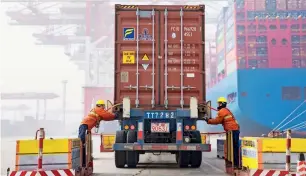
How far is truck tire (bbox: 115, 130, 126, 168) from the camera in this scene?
993 centimetres

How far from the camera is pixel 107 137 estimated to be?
19.4 meters

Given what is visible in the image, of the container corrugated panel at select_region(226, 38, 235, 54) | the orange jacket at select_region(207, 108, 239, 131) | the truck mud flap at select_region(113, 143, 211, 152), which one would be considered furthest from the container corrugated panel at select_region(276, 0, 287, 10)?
the truck mud flap at select_region(113, 143, 211, 152)

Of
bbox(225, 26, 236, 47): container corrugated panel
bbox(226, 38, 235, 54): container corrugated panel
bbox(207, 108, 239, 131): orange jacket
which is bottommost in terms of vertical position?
bbox(207, 108, 239, 131): orange jacket

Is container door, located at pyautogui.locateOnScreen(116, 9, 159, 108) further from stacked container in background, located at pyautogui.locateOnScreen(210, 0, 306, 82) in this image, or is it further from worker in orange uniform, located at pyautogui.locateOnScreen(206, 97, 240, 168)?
stacked container in background, located at pyautogui.locateOnScreen(210, 0, 306, 82)

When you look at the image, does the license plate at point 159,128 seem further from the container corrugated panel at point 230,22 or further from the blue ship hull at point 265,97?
the container corrugated panel at point 230,22

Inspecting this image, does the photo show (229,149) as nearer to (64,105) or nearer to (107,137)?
(107,137)

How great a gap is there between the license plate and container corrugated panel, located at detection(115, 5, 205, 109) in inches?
22.1

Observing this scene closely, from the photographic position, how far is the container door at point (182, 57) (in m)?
9.97

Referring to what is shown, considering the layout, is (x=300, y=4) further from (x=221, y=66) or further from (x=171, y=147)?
(x=171, y=147)

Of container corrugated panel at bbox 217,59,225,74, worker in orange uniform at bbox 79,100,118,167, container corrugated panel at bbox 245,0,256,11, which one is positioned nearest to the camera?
worker in orange uniform at bbox 79,100,118,167

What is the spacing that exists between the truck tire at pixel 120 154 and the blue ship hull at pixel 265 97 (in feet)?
70.1

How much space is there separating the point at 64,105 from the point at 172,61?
89.0 metres

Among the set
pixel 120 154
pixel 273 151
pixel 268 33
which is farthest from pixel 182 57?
pixel 268 33

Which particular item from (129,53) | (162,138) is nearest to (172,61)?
(129,53)
